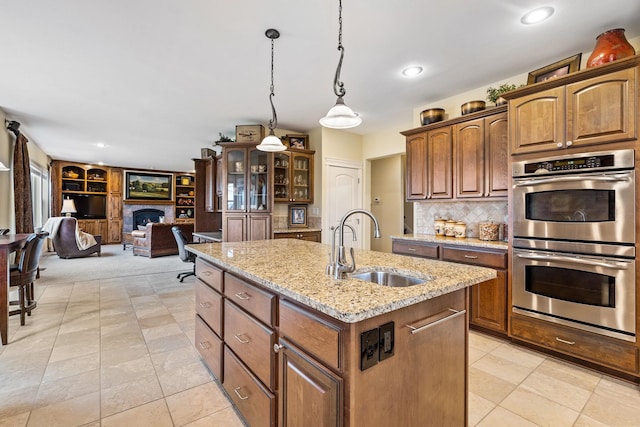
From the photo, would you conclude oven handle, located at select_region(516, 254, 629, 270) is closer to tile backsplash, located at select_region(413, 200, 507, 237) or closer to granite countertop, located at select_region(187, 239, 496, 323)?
tile backsplash, located at select_region(413, 200, 507, 237)

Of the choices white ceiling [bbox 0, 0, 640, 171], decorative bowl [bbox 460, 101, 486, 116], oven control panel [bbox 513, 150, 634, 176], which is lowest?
oven control panel [bbox 513, 150, 634, 176]

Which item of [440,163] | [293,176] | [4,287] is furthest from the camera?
[293,176]

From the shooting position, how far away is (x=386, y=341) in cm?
102

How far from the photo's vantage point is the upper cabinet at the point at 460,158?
289 cm

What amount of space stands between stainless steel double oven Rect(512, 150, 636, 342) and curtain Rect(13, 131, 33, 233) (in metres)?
6.92

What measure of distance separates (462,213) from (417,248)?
78 cm

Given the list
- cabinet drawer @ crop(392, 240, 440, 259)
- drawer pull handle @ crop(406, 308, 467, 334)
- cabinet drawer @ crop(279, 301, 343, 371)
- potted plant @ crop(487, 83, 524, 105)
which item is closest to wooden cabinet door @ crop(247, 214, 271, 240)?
cabinet drawer @ crop(392, 240, 440, 259)

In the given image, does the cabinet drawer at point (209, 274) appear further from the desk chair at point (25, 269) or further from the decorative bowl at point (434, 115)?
the decorative bowl at point (434, 115)

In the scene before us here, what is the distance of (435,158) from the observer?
11.3 feet

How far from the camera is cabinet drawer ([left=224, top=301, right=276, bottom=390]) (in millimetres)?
1330

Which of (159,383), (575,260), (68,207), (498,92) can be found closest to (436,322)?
(575,260)

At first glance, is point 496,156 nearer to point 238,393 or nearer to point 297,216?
point 238,393

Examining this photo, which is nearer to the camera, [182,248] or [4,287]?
[4,287]

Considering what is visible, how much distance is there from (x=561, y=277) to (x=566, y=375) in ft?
2.26
